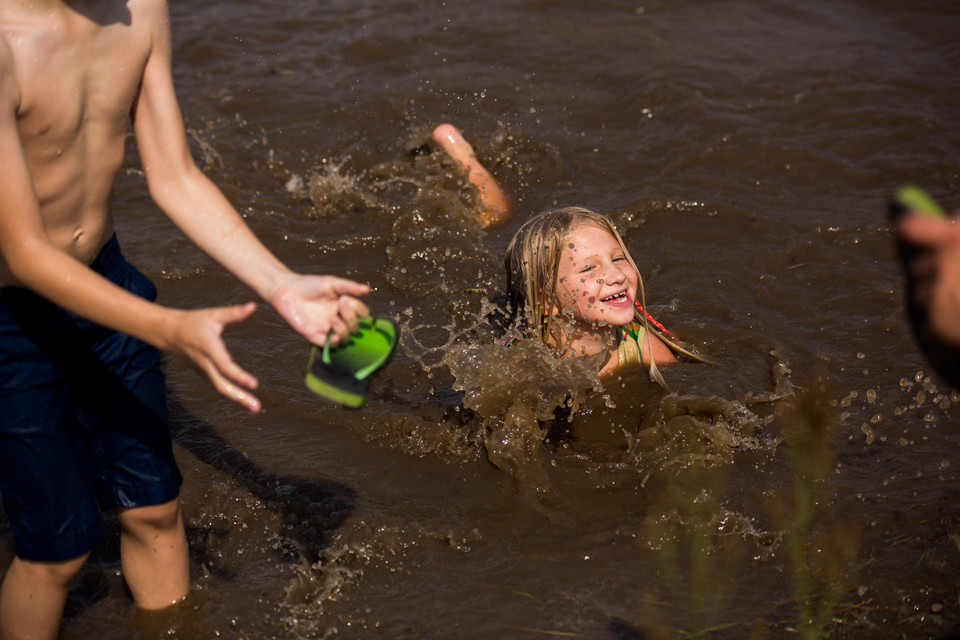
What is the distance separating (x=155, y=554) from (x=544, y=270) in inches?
78.1

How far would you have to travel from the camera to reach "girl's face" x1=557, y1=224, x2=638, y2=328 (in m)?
4.13

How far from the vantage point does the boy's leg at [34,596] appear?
2.78m

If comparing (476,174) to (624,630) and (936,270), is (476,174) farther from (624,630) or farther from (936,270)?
(936,270)

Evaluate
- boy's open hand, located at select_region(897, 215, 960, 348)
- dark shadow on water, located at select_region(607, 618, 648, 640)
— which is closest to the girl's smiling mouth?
dark shadow on water, located at select_region(607, 618, 648, 640)

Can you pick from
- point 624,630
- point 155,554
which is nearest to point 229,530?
point 155,554

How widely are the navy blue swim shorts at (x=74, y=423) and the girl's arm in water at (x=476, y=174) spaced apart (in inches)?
114

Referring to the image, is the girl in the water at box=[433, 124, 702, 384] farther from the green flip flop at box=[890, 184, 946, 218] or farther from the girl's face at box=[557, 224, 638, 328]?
the green flip flop at box=[890, 184, 946, 218]

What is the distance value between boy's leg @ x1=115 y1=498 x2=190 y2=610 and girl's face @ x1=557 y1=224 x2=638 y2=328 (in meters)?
1.90

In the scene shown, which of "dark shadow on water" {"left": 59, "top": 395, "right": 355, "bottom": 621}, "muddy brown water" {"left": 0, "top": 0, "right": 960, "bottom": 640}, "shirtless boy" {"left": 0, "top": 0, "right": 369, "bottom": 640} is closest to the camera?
"shirtless boy" {"left": 0, "top": 0, "right": 369, "bottom": 640}

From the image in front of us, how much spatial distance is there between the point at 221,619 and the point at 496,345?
155cm

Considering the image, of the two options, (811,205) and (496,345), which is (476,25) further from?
(496,345)

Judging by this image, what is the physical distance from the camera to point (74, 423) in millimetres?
2807

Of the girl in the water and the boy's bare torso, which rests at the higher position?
the boy's bare torso

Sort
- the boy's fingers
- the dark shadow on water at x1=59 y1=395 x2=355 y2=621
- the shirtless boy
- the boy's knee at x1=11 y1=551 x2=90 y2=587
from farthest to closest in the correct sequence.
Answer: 1. the dark shadow on water at x1=59 y1=395 x2=355 y2=621
2. the boy's knee at x1=11 y1=551 x2=90 y2=587
3. the shirtless boy
4. the boy's fingers
